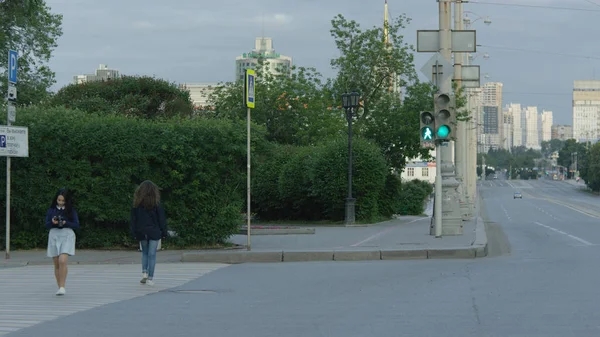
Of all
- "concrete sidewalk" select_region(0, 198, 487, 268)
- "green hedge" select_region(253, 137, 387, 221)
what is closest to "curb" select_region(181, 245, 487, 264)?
"concrete sidewalk" select_region(0, 198, 487, 268)

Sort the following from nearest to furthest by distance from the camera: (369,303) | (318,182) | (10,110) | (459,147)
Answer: (369,303) → (10,110) → (318,182) → (459,147)

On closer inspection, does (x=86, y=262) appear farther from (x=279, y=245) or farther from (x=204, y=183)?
(x=279, y=245)

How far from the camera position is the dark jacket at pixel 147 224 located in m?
13.6

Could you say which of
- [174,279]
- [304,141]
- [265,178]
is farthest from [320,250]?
[304,141]

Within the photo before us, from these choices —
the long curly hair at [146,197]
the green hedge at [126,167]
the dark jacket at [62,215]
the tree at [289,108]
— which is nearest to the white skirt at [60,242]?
the dark jacket at [62,215]

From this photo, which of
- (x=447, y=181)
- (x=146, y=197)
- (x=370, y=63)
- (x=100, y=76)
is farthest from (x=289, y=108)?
(x=146, y=197)

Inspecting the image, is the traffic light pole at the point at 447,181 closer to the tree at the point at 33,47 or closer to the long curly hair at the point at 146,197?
the long curly hair at the point at 146,197

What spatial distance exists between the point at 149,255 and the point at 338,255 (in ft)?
18.1

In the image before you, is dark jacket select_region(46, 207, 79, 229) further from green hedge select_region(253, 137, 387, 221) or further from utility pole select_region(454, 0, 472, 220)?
utility pole select_region(454, 0, 472, 220)

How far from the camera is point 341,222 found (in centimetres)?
3566

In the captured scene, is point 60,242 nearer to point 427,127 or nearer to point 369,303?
point 369,303

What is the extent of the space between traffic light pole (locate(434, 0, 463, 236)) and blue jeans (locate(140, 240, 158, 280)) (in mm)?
10128

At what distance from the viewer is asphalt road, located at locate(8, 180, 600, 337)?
9.41 meters

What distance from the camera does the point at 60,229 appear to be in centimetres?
1283
